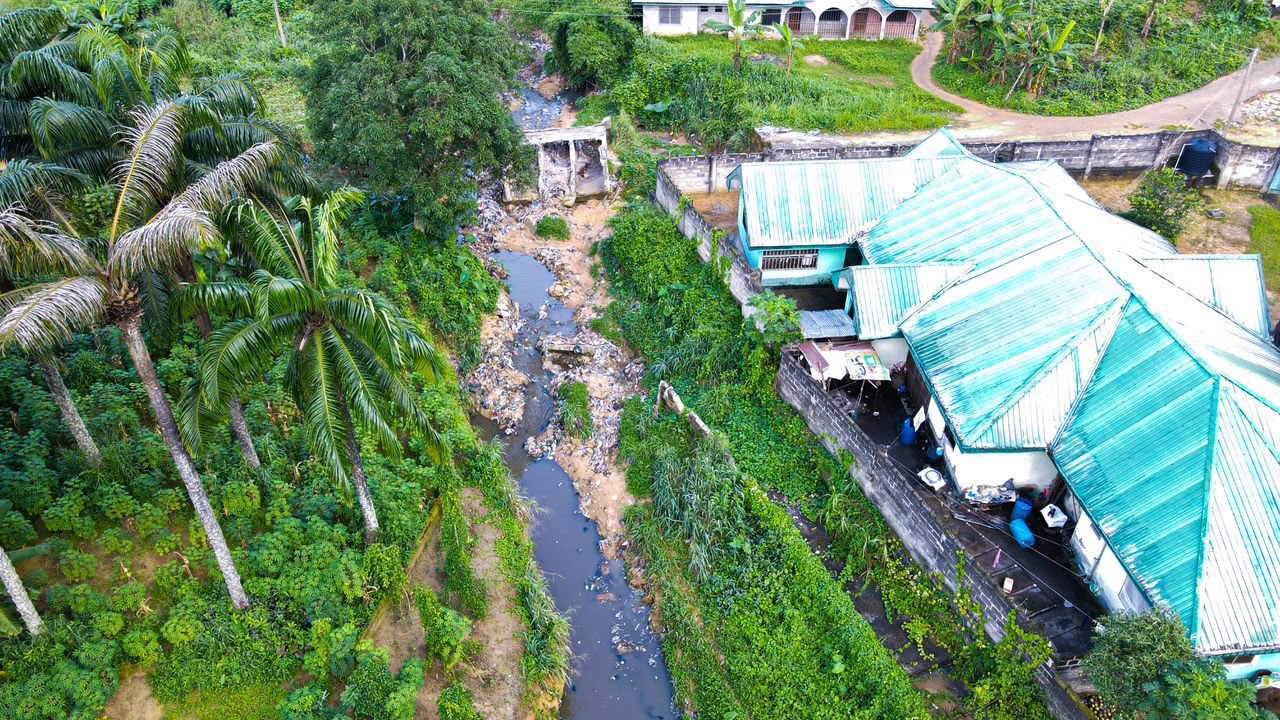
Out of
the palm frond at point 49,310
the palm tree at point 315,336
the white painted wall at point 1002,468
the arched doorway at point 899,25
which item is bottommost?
the white painted wall at point 1002,468

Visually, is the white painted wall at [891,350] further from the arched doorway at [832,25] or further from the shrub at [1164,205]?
the arched doorway at [832,25]

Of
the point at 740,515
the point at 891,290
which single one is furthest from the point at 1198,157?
the point at 740,515

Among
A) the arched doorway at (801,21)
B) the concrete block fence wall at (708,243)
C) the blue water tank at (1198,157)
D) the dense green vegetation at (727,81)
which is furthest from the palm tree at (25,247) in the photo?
the arched doorway at (801,21)

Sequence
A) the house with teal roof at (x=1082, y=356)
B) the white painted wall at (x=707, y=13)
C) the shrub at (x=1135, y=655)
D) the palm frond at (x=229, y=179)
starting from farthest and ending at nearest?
the white painted wall at (x=707, y=13) < the house with teal roof at (x=1082, y=356) < the shrub at (x=1135, y=655) < the palm frond at (x=229, y=179)

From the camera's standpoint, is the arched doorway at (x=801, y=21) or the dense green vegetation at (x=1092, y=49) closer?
the dense green vegetation at (x=1092, y=49)

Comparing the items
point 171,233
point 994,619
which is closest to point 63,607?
point 171,233

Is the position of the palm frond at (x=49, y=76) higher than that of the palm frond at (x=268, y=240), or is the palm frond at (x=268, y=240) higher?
the palm frond at (x=49, y=76)

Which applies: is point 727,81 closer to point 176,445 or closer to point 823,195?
point 823,195

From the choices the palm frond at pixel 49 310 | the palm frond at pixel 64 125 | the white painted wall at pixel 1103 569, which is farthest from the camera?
the white painted wall at pixel 1103 569
